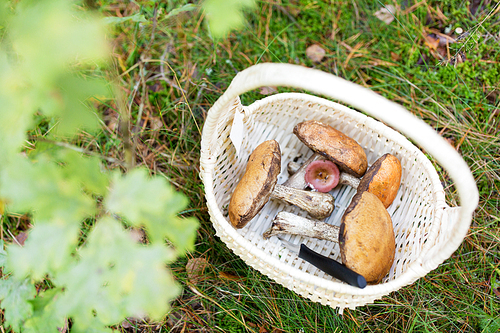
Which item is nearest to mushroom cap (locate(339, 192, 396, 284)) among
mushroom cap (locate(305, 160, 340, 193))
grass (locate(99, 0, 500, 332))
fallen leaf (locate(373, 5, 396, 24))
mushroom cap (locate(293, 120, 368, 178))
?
mushroom cap (locate(293, 120, 368, 178))

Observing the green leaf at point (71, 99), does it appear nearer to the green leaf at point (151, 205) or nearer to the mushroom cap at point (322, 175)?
the green leaf at point (151, 205)

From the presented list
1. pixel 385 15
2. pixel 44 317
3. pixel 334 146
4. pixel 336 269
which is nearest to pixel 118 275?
pixel 44 317

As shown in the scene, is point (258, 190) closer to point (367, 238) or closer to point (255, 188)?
point (255, 188)

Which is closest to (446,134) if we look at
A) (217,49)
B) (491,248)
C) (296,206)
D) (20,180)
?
(491,248)

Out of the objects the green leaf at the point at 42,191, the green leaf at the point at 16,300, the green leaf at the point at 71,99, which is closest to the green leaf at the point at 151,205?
the green leaf at the point at 42,191

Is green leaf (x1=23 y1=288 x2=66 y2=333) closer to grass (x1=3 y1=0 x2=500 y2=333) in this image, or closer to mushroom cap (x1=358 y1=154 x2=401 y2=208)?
grass (x1=3 y1=0 x2=500 y2=333)
